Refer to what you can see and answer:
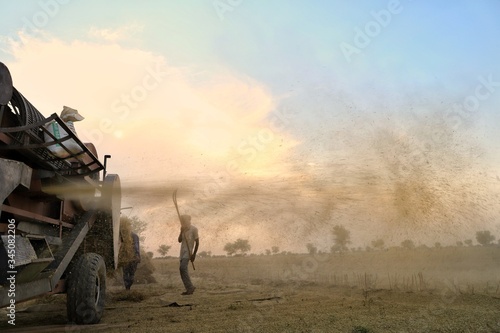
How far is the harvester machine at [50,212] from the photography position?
4336mm

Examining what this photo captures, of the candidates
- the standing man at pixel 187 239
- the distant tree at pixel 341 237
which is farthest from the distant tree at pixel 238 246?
the standing man at pixel 187 239

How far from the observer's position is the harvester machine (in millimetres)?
4336

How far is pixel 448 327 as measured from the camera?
5.52 metres

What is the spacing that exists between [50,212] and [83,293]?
1.31 metres

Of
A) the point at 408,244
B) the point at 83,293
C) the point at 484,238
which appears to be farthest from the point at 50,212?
the point at 484,238

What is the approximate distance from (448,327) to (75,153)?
5577mm

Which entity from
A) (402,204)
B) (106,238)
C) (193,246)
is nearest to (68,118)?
(106,238)

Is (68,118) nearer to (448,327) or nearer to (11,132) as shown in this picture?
(11,132)

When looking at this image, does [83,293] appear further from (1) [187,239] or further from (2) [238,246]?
(2) [238,246]

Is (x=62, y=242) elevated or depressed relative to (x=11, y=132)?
depressed

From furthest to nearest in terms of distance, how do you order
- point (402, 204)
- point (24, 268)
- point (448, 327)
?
Result: point (402, 204) < point (448, 327) < point (24, 268)

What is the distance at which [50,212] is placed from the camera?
6047 mm

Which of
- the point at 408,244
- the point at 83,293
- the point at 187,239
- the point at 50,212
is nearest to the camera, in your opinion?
the point at 50,212

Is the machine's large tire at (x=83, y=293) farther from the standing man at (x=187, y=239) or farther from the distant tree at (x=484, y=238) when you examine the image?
the distant tree at (x=484, y=238)
